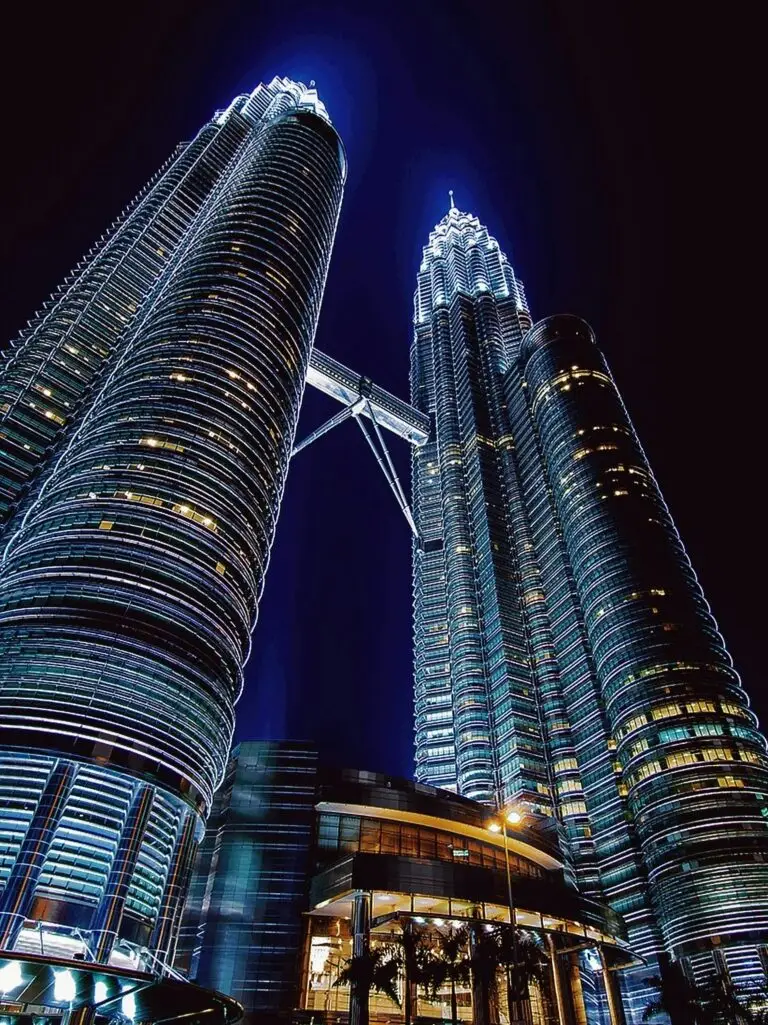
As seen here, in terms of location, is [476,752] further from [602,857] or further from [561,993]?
[561,993]

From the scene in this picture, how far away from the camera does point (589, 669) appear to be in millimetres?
140500

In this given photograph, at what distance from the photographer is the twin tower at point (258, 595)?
6281 centimetres

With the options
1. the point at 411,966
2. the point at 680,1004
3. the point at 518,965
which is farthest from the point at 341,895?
the point at 680,1004

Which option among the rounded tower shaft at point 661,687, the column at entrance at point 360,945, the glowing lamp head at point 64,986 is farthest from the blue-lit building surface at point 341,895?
the rounded tower shaft at point 661,687

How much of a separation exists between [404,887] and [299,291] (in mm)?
99287

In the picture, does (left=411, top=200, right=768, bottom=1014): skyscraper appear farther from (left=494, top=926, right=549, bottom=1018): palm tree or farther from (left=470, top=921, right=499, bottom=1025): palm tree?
(left=470, top=921, right=499, bottom=1025): palm tree

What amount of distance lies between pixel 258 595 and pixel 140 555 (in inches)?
807

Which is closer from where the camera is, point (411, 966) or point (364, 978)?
point (364, 978)

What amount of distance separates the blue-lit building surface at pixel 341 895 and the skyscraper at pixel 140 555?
13.3 feet

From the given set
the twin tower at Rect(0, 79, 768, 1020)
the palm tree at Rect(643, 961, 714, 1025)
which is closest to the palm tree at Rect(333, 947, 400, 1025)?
the twin tower at Rect(0, 79, 768, 1020)

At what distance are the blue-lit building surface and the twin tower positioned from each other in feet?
13.1

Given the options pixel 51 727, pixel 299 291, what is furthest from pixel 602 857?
pixel 299 291

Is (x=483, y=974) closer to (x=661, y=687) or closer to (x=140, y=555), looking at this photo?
(x=140, y=555)

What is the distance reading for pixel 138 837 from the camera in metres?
61.5
